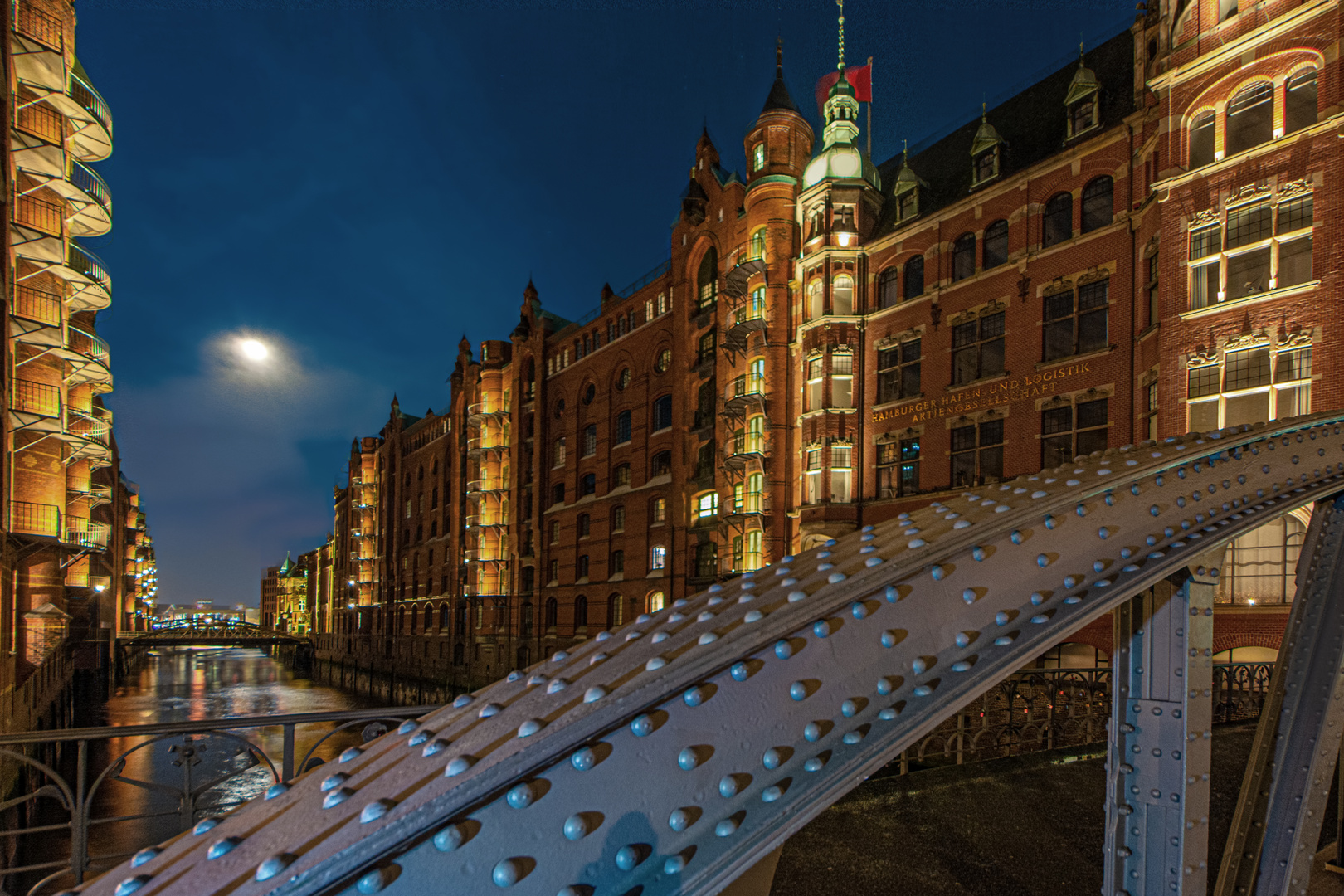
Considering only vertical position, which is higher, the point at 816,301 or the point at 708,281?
the point at 708,281

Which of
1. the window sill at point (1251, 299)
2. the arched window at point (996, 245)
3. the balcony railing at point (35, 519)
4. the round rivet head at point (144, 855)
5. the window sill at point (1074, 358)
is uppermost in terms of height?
the arched window at point (996, 245)

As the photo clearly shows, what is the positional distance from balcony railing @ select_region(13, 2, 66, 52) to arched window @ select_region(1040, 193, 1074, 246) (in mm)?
26566

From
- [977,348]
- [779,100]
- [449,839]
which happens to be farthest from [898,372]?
[449,839]

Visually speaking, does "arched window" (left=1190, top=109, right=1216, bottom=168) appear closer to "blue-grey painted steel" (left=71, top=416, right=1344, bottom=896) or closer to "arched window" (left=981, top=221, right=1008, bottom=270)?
"arched window" (left=981, top=221, right=1008, bottom=270)

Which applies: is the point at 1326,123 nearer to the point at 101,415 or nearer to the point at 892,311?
the point at 892,311

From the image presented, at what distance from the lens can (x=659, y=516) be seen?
1204 inches

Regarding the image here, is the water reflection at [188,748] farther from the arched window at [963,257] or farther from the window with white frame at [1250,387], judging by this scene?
the arched window at [963,257]

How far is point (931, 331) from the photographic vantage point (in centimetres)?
2048

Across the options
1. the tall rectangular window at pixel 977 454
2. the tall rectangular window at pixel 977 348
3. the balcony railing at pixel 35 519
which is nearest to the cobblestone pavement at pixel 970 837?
the tall rectangular window at pixel 977 454

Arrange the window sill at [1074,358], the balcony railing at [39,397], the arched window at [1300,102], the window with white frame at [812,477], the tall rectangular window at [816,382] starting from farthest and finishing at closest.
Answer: the tall rectangular window at [816,382]
the balcony railing at [39,397]
the window with white frame at [812,477]
the window sill at [1074,358]
the arched window at [1300,102]

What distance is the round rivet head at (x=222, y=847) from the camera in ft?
2.89

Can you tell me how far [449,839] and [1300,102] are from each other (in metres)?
19.2

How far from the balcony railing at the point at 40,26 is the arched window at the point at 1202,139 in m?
27.9

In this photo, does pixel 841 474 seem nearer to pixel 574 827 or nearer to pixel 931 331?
pixel 931 331
